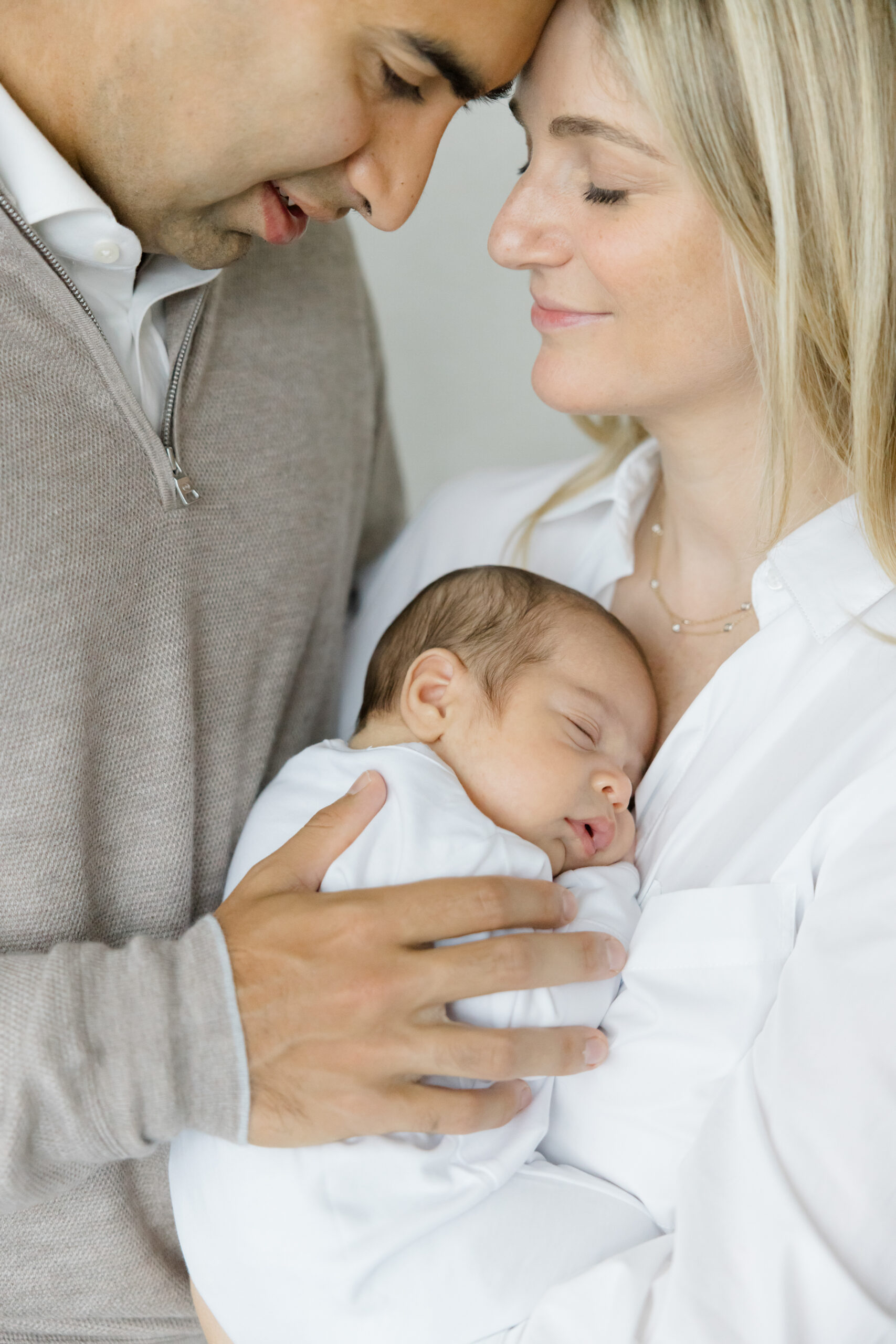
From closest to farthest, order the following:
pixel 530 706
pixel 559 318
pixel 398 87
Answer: pixel 398 87
pixel 530 706
pixel 559 318

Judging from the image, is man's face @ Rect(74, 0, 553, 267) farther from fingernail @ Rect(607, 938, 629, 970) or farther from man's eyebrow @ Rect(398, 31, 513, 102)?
fingernail @ Rect(607, 938, 629, 970)

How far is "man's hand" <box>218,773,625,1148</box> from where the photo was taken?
1.26 meters

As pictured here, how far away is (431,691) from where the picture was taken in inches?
63.1

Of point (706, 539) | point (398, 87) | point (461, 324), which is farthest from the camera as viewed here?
point (461, 324)

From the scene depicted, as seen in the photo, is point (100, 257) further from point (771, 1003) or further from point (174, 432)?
point (771, 1003)

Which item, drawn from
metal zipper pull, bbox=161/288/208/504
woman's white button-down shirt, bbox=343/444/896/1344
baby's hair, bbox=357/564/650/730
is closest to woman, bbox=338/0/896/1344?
woman's white button-down shirt, bbox=343/444/896/1344

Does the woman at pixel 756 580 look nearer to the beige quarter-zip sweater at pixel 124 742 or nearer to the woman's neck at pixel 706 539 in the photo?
the woman's neck at pixel 706 539

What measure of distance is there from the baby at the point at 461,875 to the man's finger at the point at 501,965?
68 millimetres

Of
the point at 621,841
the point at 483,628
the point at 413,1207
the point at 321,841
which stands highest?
the point at 483,628

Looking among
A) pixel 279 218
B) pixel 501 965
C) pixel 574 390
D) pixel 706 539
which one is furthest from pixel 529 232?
pixel 501 965

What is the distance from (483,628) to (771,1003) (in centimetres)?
65

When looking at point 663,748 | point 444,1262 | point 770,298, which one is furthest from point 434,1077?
point 770,298

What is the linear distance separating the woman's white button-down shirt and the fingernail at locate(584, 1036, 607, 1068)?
0.03 metres

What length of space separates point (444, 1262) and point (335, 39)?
4.78 ft
